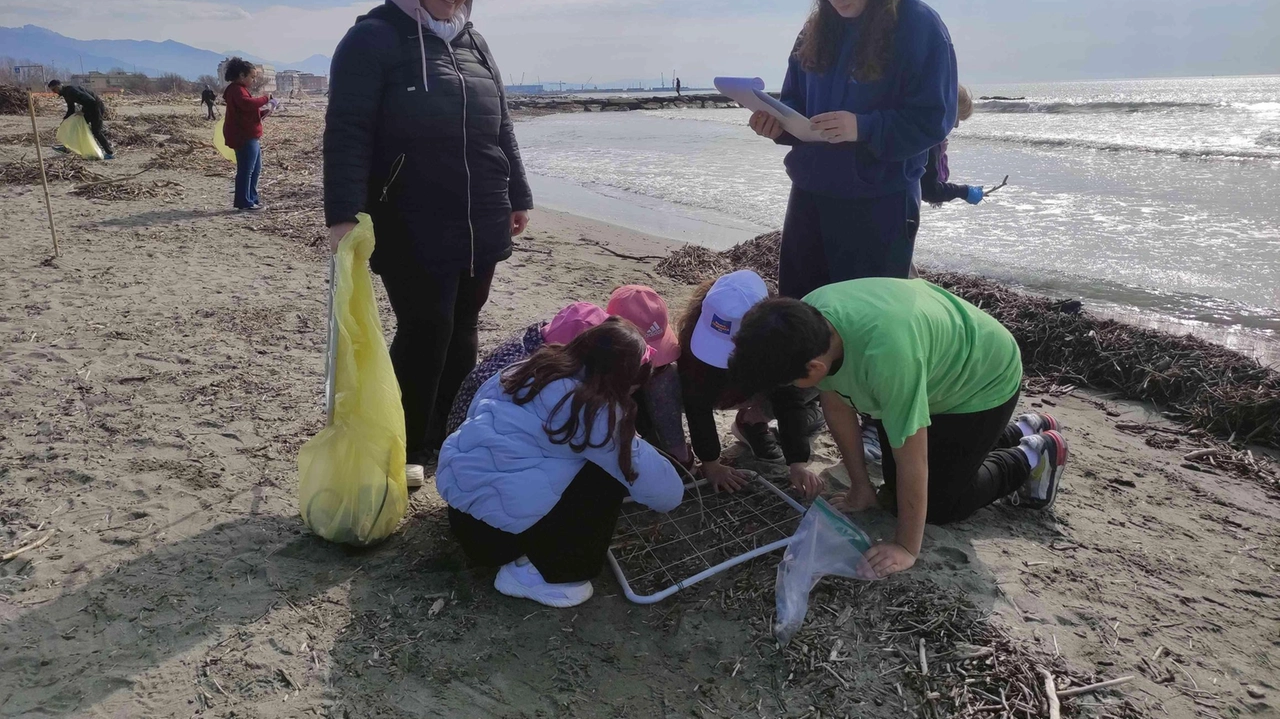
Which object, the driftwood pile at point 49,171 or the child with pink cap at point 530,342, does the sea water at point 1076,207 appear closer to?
the child with pink cap at point 530,342

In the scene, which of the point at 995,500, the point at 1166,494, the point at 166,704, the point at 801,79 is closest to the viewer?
the point at 166,704

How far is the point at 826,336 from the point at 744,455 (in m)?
1.17

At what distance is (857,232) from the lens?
2.75 metres

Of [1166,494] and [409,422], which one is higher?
[409,422]

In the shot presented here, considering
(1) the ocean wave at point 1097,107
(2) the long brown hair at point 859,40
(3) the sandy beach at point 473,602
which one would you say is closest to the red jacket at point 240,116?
(3) the sandy beach at point 473,602

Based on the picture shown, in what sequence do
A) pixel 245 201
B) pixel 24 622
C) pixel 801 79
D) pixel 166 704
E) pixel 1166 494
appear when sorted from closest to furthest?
pixel 166 704, pixel 24 622, pixel 1166 494, pixel 801 79, pixel 245 201

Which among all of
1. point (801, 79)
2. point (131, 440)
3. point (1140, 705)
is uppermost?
point (801, 79)

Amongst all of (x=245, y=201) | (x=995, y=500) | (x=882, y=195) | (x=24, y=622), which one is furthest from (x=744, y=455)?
(x=245, y=201)

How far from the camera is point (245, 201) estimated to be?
26.2ft

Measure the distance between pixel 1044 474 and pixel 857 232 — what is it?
1.04m

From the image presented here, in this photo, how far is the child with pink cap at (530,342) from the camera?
2.31 metres

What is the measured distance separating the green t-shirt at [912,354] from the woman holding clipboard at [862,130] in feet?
1.41

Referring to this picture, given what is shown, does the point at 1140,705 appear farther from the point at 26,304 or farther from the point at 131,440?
the point at 26,304

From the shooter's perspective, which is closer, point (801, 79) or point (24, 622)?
point (24, 622)
